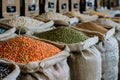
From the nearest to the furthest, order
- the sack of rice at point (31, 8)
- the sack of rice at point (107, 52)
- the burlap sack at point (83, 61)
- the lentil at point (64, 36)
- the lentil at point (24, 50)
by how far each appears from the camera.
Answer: the lentil at point (24, 50) → the burlap sack at point (83, 61) → the lentil at point (64, 36) → the sack of rice at point (107, 52) → the sack of rice at point (31, 8)

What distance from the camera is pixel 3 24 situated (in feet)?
7.51

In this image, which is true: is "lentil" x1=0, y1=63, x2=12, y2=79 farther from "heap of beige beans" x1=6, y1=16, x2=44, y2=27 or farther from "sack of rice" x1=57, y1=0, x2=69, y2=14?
"sack of rice" x1=57, y1=0, x2=69, y2=14

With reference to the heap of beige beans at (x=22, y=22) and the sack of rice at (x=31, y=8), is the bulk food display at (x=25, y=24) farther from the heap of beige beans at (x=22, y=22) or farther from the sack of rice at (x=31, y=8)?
the sack of rice at (x=31, y=8)

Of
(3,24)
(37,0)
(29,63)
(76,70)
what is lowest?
(76,70)

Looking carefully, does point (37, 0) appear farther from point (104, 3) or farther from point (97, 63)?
point (104, 3)

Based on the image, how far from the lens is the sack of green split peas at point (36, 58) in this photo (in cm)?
145

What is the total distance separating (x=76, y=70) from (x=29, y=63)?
1.83ft

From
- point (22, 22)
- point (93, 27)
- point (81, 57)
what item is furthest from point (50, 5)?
point (81, 57)

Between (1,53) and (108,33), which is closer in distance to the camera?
(1,53)

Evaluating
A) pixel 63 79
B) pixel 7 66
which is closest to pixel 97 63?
pixel 63 79

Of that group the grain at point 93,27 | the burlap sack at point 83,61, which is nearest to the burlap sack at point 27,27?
the grain at point 93,27

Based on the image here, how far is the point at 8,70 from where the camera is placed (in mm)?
1390

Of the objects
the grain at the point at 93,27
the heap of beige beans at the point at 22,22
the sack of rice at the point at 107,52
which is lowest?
the sack of rice at the point at 107,52

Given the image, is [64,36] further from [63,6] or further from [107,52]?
[63,6]
